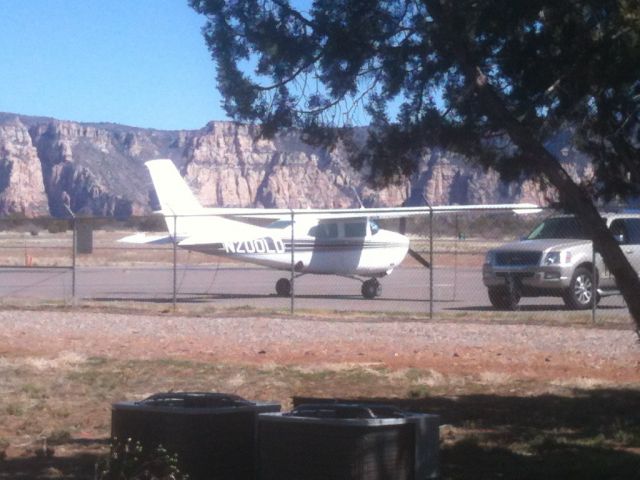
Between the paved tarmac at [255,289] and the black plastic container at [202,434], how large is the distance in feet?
57.5

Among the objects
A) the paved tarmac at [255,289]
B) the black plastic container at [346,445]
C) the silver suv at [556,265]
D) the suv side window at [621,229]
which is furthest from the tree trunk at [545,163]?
the paved tarmac at [255,289]

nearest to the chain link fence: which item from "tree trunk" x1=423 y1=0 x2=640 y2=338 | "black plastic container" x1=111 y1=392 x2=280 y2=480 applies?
"tree trunk" x1=423 y1=0 x2=640 y2=338

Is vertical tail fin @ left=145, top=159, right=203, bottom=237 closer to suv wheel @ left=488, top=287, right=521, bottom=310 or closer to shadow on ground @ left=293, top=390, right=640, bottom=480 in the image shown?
suv wheel @ left=488, top=287, right=521, bottom=310

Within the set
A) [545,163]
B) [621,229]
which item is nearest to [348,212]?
[621,229]

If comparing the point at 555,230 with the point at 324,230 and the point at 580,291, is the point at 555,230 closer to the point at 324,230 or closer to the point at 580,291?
the point at 580,291

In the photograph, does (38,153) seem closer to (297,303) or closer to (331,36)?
(297,303)

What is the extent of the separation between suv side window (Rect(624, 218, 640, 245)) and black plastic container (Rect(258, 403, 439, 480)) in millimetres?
17141

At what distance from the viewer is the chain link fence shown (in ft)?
77.4

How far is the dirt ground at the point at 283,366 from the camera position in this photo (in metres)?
11.3

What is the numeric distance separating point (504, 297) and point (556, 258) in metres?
1.72

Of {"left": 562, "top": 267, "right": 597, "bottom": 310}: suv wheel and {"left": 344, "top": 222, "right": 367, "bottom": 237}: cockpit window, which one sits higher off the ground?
{"left": 344, "top": 222, "right": 367, "bottom": 237}: cockpit window

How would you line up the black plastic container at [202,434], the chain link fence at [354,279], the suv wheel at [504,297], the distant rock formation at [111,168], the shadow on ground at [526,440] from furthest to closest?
the distant rock formation at [111,168]
the suv wheel at [504,297]
the chain link fence at [354,279]
the shadow on ground at [526,440]
the black plastic container at [202,434]

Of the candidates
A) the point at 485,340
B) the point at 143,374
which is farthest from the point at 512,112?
the point at 485,340

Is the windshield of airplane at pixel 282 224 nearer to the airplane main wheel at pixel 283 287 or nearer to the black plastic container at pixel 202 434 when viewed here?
the airplane main wheel at pixel 283 287
